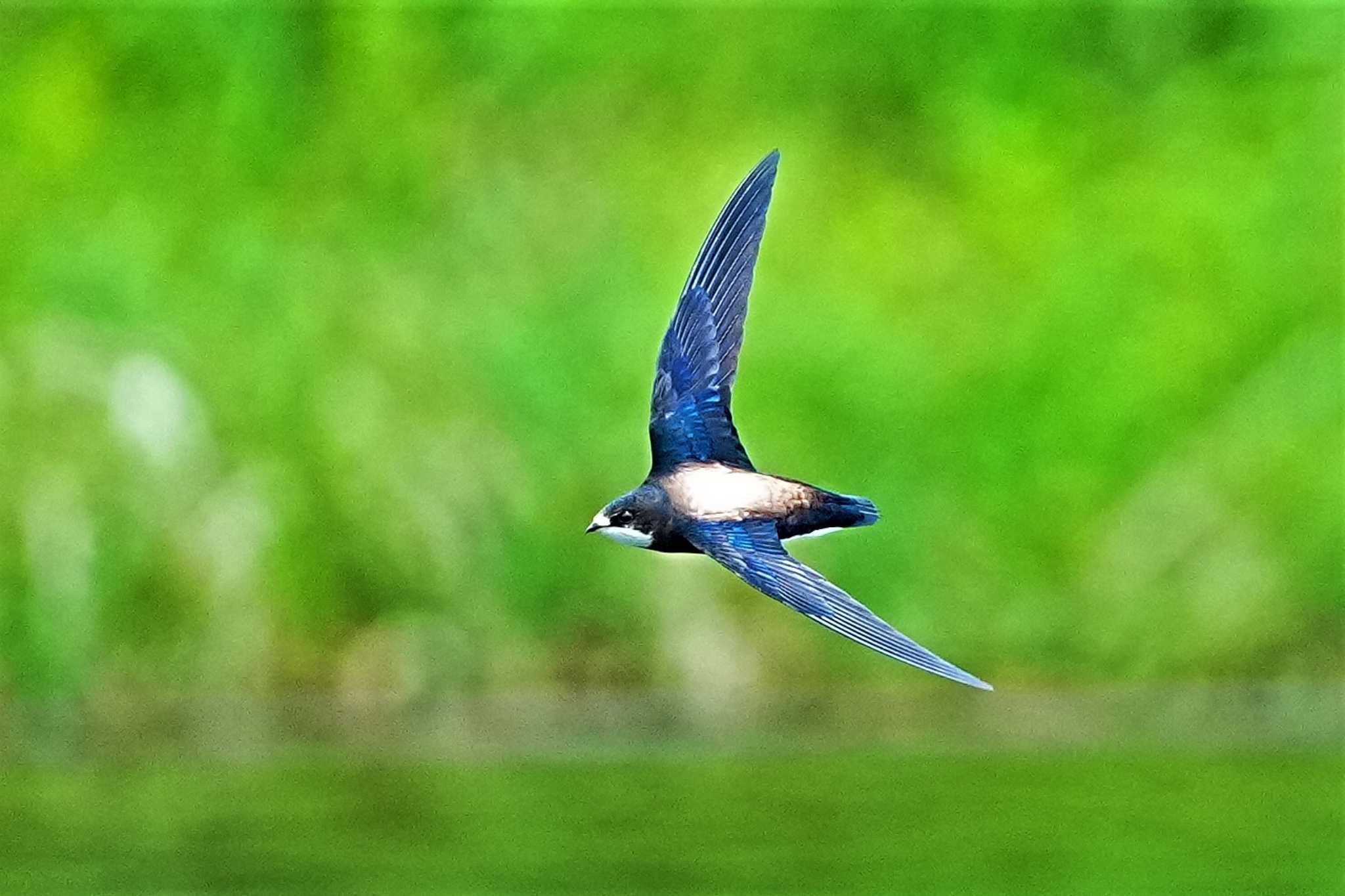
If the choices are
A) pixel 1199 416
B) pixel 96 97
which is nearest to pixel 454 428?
pixel 1199 416

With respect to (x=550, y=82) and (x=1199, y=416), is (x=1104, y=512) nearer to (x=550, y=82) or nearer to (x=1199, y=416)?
(x=1199, y=416)

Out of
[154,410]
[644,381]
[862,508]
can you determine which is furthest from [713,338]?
[154,410]

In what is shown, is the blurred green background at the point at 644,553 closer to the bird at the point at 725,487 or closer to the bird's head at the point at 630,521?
the bird at the point at 725,487

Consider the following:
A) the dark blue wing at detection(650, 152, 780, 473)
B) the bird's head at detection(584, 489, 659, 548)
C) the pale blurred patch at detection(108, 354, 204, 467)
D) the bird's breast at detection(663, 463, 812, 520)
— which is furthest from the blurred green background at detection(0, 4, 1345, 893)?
the bird's head at detection(584, 489, 659, 548)

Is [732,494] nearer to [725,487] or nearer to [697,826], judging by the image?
[725,487]

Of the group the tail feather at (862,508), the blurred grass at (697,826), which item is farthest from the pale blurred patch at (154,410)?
the tail feather at (862,508)
